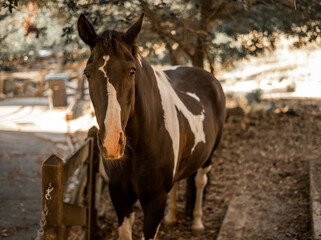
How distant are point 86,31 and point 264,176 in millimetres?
3790

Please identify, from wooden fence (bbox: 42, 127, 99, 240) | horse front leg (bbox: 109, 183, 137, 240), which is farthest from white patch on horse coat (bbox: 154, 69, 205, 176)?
wooden fence (bbox: 42, 127, 99, 240)

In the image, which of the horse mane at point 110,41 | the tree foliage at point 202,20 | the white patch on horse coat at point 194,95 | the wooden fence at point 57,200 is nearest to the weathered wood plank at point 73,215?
the wooden fence at point 57,200

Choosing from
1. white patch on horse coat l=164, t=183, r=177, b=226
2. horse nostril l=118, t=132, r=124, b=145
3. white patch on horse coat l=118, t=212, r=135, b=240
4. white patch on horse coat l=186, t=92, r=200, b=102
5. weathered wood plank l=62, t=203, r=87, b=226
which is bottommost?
white patch on horse coat l=164, t=183, r=177, b=226

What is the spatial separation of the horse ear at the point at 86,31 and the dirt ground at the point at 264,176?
2404 mm

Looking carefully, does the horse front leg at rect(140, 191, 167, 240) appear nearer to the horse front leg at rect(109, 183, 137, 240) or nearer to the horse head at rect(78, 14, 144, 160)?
the horse front leg at rect(109, 183, 137, 240)

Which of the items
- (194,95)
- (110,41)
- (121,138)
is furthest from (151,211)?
(194,95)

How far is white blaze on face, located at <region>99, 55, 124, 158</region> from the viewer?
1.78m

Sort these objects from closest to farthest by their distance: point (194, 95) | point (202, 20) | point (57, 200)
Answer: point (57, 200) < point (194, 95) < point (202, 20)

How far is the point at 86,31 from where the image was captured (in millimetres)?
2092

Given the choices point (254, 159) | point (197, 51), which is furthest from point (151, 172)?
point (197, 51)

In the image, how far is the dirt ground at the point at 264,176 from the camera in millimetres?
3576

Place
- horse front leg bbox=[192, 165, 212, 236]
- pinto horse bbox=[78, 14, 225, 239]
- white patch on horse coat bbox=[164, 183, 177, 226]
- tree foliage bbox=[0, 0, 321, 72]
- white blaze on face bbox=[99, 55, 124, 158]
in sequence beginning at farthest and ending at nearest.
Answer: tree foliage bbox=[0, 0, 321, 72] → white patch on horse coat bbox=[164, 183, 177, 226] → horse front leg bbox=[192, 165, 212, 236] → pinto horse bbox=[78, 14, 225, 239] → white blaze on face bbox=[99, 55, 124, 158]

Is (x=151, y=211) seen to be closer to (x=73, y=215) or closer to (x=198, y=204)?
(x=73, y=215)

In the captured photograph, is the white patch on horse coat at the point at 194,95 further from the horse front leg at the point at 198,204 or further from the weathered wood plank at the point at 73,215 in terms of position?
the weathered wood plank at the point at 73,215
